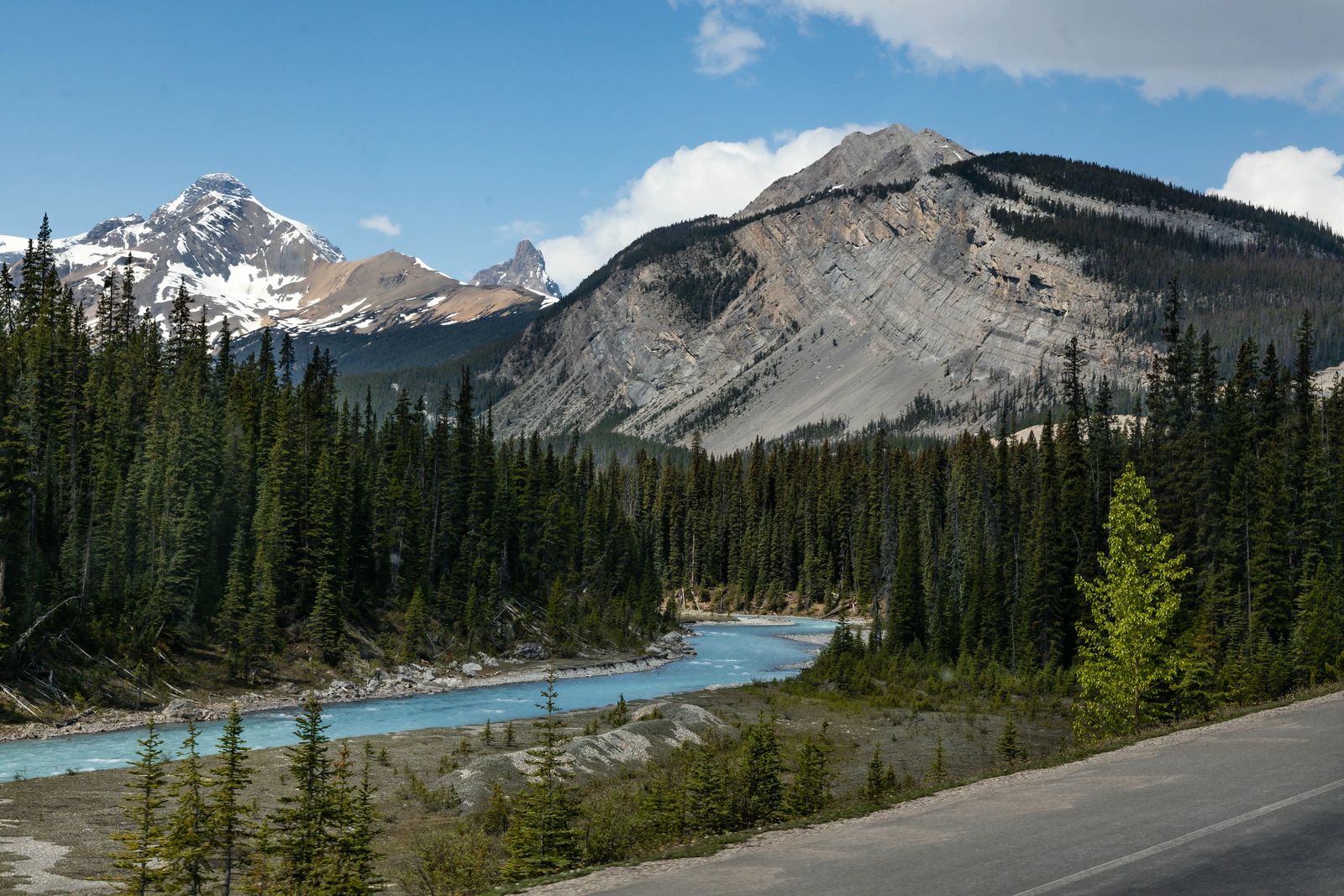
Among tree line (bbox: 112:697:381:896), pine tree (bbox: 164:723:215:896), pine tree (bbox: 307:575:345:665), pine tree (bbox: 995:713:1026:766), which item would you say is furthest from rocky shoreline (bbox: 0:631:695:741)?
pine tree (bbox: 995:713:1026:766)

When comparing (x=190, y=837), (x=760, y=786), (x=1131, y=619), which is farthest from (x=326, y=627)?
(x=190, y=837)

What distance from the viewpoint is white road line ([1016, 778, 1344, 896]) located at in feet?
47.8

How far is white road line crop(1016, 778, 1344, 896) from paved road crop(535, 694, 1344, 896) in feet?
0.10

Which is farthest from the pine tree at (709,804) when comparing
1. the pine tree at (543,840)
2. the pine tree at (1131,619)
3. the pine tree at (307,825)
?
the pine tree at (1131,619)

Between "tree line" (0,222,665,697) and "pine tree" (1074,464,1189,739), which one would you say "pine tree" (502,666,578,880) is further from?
"tree line" (0,222,665,697)

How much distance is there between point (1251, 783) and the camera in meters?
20.3

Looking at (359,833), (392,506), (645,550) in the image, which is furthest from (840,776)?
(645,550)

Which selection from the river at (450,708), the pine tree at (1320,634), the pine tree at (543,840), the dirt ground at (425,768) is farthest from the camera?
the river at (450,708)

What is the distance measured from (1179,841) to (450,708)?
163 ft

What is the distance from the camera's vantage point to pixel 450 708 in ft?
199

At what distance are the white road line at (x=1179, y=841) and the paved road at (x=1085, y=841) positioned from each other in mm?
31

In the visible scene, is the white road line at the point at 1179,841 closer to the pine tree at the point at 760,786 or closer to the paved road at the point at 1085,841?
the paved road at the point at 1085,841

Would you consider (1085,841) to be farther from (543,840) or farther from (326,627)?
(326,627)

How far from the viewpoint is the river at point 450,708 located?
4288 cm
